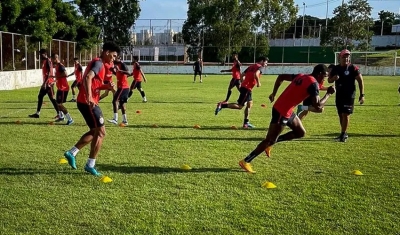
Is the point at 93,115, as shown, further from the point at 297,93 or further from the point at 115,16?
the point at 115,16

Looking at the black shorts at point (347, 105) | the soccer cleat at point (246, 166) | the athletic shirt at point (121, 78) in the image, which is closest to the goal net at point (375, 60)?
the black shorts at point (347, 105)

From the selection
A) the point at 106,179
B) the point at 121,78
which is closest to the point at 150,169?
the point at 106,179

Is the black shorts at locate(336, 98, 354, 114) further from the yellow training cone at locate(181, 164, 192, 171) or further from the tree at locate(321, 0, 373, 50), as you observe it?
the tree at locate(321, 0, 373, 50)

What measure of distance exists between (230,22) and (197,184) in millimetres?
45232

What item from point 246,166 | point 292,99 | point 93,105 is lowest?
point 246,166

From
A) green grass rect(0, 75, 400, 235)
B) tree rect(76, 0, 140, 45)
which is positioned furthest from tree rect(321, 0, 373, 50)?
green grass rect(0, 75, 400, 235)

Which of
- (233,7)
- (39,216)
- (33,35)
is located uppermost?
(233,7)

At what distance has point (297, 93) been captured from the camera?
20.5ft

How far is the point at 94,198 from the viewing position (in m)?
5.18

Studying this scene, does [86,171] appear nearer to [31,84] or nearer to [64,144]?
[64,144]

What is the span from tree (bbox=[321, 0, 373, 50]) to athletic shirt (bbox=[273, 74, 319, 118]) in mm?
45684

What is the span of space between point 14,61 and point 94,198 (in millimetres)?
21187

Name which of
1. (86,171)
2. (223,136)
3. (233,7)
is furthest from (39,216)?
(233,7)

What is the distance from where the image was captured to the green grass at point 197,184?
14.7 feet
